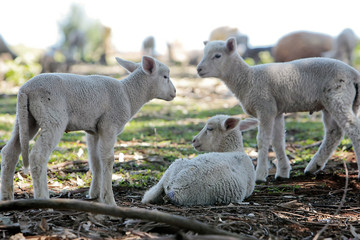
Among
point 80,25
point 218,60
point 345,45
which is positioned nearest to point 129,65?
point 218,60

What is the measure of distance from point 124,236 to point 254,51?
24.7 m

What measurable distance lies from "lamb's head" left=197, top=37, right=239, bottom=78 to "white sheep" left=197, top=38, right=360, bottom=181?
11cm

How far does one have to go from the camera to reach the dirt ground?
3268 mm

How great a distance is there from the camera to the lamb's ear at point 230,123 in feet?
19.0

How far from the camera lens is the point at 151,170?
22.1 feet

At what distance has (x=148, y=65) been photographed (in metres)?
5.39

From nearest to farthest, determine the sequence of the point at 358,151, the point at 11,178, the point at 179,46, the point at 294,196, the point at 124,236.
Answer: the point at 124,236 < the point at 11,178 < the point at 294,196 < the point at 358,151 < the point at 179,46

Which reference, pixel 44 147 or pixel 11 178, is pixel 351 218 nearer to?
pixel 44 147

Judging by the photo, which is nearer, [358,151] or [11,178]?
[11,178]

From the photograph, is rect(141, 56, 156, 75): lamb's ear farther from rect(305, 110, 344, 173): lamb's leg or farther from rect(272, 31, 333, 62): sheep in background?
rect(272, 31, 333, 62): sheep in background

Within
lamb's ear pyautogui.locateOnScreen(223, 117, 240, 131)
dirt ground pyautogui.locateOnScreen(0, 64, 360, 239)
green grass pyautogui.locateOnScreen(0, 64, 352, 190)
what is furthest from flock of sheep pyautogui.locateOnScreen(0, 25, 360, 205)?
green grass pyautogui.locateOnScreen(0, 64, 352, 190)

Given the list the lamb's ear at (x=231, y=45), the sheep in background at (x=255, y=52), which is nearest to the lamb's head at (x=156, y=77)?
the lamb's ear at (x=231, y=45)

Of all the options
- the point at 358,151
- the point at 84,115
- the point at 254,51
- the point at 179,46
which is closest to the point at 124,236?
the point at 84,115

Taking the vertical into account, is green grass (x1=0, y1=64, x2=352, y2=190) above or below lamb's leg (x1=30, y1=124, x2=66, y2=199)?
below
